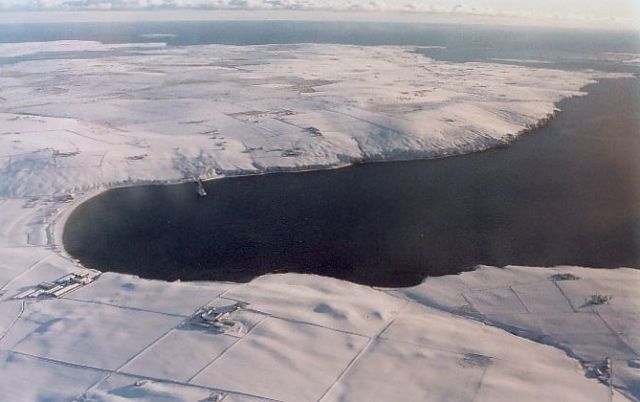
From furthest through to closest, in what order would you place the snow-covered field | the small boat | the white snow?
the white snow → the small boat → the snow-covered field

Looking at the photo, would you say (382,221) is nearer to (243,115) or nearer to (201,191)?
(201,191)

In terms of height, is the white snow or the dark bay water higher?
the white snow

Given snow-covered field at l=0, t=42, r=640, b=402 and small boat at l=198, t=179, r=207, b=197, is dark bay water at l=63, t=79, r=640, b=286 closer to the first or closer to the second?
small boat at l=198, t=179, r=207, b=197

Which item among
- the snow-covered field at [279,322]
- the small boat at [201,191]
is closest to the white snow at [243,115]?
the snow-covered field at [279,322]

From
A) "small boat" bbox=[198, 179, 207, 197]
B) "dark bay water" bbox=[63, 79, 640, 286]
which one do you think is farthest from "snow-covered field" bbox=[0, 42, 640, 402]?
"small boat" bbox=[198, 179, 207, 197]

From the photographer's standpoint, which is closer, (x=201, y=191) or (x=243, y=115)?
(x=201, y=191)

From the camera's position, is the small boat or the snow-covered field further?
the small boat

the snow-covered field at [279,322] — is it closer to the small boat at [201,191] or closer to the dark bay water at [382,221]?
the dark bay water at [382,221]

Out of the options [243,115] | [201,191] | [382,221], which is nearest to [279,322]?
[382,221]

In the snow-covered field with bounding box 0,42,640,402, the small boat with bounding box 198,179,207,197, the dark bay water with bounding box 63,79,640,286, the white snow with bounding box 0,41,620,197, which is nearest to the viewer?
the snow-covered field with bounding box 0,42,640,402
